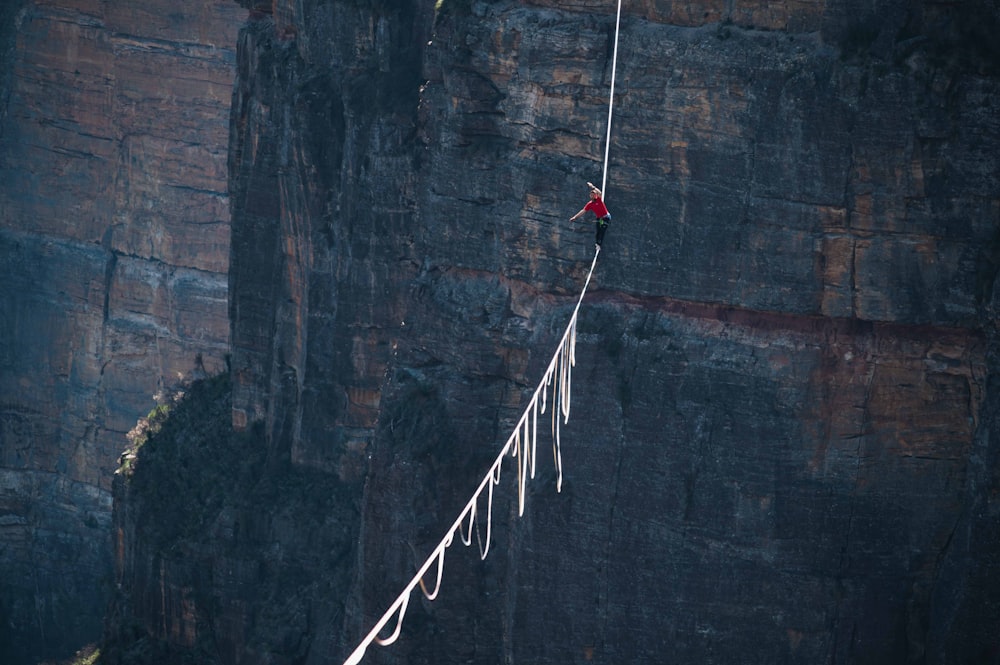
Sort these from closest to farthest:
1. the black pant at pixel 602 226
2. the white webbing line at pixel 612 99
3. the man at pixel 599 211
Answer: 1. the man at pixel 599 211
2. the black pant at pixel 602 226
3. the white webbing line at pixel 612 99

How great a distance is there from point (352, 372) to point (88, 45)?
97.8ft

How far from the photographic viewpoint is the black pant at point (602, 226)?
46156mm

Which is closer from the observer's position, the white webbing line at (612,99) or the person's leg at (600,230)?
the person's leg at (600,230)

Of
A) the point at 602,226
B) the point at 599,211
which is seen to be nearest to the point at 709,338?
the point at 602,226

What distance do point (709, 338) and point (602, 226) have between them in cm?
355

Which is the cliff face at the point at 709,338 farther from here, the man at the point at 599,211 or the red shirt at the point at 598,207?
the red shirt at the point at 598,207

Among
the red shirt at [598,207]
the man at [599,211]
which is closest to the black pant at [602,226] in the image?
the man at [599,211]

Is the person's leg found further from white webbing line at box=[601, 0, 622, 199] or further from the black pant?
white webbing line at box=[601, 0, 622, 199]

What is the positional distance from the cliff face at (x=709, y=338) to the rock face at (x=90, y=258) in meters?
29.6

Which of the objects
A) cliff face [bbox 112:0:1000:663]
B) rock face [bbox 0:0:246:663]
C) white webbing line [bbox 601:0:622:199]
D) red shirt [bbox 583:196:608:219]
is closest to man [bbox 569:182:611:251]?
red shirt [bbox 583:196:608:219]

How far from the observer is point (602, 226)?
46.3 meters

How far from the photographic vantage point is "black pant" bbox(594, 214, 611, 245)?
46156 millimetres

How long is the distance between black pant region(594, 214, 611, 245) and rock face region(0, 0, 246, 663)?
37749 millimetres

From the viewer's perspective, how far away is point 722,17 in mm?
46594
